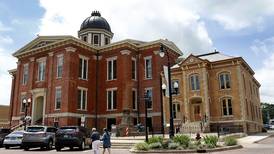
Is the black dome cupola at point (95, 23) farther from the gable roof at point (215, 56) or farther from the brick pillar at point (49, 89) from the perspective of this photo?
the gable roof at point (215, 56)

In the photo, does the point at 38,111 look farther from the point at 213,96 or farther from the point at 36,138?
the point at 213,96

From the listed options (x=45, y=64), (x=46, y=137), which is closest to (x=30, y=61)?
(x=45, y=64)

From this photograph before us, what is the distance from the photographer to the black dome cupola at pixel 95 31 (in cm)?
4809

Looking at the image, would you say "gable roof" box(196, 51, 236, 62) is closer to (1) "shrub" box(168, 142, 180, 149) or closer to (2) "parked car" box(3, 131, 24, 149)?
(1) "shrub" box(168, 142, 180, 149)

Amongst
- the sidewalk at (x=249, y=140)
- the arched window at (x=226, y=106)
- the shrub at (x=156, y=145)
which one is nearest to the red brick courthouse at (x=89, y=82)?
the arched window at (x=226, y=106)

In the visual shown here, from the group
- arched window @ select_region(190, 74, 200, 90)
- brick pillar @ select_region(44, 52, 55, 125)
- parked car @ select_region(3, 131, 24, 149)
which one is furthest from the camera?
brick pillar @ select_region(44, 52, 55, 125)

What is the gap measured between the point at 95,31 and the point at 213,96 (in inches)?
875

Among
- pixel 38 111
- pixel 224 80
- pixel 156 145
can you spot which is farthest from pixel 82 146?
pixel 38 111

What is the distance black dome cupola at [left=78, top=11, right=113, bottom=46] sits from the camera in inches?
1893

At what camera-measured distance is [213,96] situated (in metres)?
36.6

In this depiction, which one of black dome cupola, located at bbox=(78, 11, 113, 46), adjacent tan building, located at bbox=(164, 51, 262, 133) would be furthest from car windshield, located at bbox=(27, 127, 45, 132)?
black dome cupola, located at bbox=(78, 11, 113, 46)

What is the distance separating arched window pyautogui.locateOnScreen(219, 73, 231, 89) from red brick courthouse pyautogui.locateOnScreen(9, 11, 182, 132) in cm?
821

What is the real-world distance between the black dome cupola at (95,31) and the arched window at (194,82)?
17.2 metres

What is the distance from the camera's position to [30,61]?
145ft
